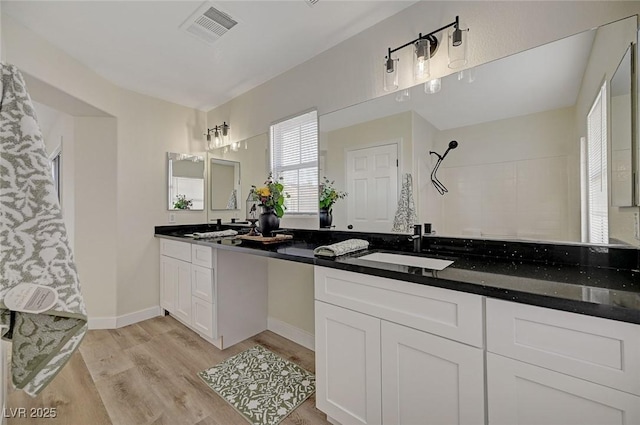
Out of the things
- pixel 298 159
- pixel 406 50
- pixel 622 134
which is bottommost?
pixel 622 134

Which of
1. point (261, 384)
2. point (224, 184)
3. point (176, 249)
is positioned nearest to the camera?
point (261, 384)

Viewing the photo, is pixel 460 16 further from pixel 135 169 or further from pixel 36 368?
pixel 135 169

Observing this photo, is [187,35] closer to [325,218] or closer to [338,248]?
[325,218]

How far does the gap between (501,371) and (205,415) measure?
1555 millimetres

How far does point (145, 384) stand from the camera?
1854 mm

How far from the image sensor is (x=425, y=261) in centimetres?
150

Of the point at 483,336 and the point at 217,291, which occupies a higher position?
the point at 483,336

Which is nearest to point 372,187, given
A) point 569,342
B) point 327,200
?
point 327,200

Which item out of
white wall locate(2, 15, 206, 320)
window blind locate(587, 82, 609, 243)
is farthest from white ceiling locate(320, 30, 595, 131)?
white wall locate(2, 15, 206, 320)

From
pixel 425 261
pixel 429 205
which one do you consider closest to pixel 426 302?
pixel 425 261

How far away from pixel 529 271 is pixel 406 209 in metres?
0.73

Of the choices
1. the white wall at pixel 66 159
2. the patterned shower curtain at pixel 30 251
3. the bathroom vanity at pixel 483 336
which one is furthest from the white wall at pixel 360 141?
the white wall at pixel 66 159

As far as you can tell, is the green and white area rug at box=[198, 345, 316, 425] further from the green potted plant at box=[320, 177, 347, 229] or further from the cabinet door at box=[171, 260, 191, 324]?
the green potted plant at box=[320, 177, 347, 229]

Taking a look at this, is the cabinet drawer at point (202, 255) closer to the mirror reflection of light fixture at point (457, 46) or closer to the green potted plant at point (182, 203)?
the green potted plant at point (182, 203)
